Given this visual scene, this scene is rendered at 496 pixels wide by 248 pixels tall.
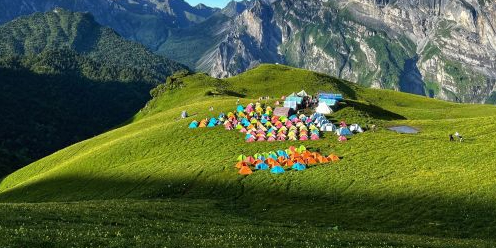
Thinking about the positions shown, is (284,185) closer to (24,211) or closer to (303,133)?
(303,133)

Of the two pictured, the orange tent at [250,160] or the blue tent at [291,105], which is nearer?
the orange tent at [250,160]

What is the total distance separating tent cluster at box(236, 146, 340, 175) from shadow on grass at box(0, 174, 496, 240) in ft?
13.7

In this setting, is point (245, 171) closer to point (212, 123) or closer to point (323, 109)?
point (212, 123)

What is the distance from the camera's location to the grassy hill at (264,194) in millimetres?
33281

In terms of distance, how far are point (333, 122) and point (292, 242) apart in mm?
69782

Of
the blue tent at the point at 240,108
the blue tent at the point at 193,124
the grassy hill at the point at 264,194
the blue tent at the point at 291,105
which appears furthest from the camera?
the blue tent at the point at 240,108

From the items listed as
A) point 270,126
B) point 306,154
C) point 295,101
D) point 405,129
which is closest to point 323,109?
point 295,101

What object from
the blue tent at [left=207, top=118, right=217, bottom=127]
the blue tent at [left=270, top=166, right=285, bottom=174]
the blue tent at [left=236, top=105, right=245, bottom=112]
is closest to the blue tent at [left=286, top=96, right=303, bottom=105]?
the blue tent at [left=236, top=105, right=245, bottom=112]

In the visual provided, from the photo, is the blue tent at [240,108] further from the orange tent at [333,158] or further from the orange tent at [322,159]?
the orange tent at [333,158]

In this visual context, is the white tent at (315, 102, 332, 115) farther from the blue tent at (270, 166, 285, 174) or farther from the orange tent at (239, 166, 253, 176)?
the orange tent at (239, 166, 253, 176)

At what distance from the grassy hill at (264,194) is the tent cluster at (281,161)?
194cm

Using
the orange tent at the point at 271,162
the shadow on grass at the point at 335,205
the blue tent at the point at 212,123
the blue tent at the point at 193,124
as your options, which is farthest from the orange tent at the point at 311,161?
the blue tent at the point at 193,124

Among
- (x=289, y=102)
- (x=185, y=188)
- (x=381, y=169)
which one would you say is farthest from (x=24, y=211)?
(x=289, y=102)

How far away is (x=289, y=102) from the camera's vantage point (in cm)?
11031
